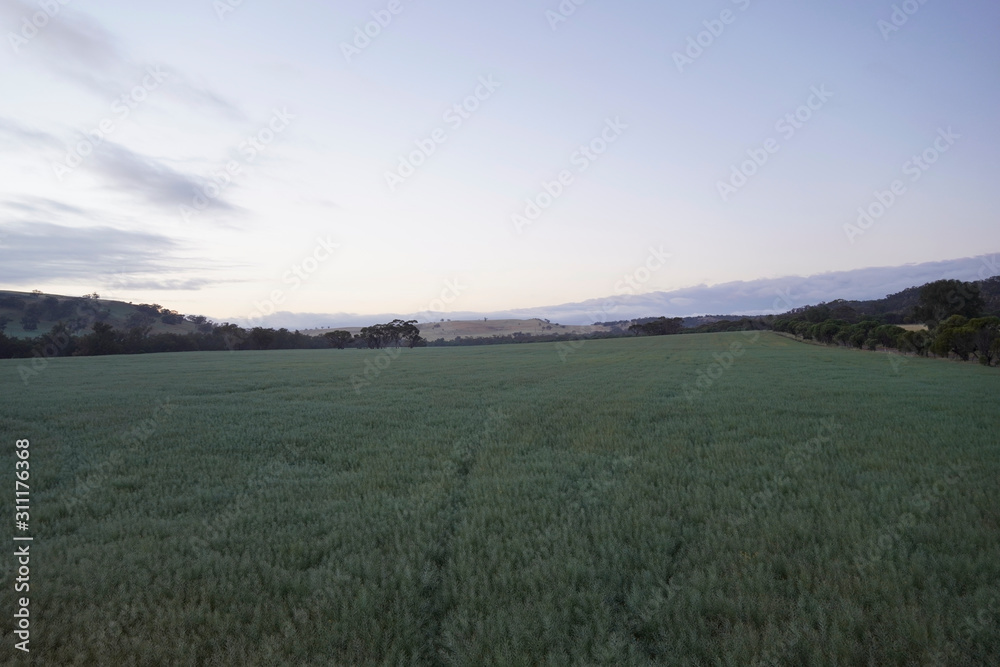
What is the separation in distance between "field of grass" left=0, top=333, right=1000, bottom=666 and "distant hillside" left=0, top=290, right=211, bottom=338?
10174 cm

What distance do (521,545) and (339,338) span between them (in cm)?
11018

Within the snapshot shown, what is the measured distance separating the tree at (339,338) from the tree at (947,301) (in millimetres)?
99329

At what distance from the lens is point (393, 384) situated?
23.2 m

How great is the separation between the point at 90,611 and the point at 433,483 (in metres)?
4.20

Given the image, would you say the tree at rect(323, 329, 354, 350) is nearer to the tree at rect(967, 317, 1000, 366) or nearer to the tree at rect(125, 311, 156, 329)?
the tree at rect(125, 311, 156, 329)

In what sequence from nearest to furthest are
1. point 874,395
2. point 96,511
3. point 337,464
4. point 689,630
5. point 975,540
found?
point 689,630, point 975,540, point 96,511, point 337,464, point 874,395

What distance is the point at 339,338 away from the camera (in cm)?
10919

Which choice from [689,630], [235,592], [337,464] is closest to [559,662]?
[689,630]

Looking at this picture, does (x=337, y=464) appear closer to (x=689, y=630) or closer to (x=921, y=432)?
(x=689, y=630)

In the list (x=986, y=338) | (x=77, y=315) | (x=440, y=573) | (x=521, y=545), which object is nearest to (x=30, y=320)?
(x=77, y=315)

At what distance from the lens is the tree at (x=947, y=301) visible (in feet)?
174

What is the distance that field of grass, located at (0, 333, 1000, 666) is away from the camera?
366cm

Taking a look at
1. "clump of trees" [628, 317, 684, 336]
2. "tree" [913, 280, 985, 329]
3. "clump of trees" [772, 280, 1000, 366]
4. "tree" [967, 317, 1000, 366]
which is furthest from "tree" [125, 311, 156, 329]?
"tree" [913, 280, 985, 329]

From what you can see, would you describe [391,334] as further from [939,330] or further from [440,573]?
[440,573]
